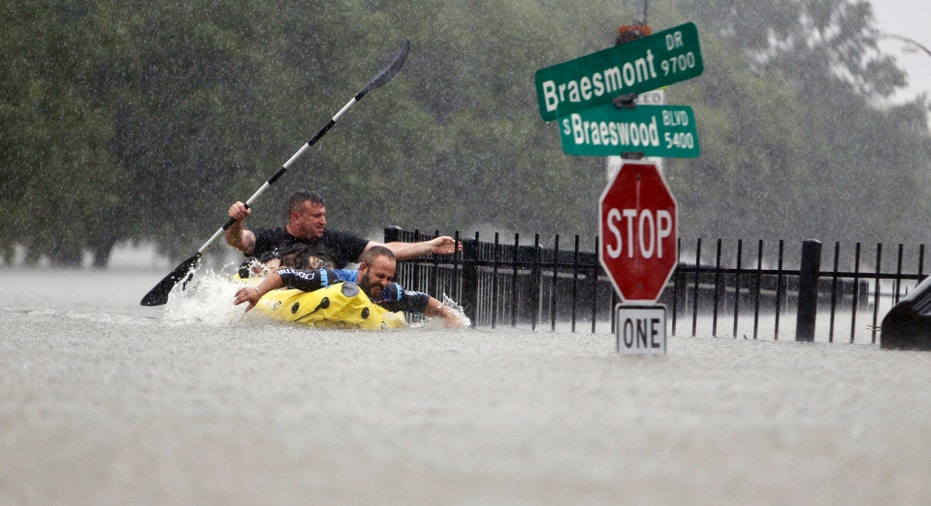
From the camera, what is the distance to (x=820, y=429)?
639cm

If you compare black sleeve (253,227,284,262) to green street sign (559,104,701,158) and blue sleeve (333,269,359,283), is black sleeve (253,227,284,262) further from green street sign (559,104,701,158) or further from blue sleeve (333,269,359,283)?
green street sign (559,104,701,158)

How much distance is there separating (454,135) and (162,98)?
9.49m

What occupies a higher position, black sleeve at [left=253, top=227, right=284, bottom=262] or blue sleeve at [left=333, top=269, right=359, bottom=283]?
black sleeve at [left=253, top=227, right=284, bottom=262]

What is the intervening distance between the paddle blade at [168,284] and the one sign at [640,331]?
8121 mm

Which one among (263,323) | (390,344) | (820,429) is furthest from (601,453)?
(263,323)

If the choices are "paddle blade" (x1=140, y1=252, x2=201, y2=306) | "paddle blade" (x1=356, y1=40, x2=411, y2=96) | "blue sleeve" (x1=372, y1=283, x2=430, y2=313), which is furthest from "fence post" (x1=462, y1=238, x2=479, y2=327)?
"paddle blade" (x1=140, y1=252, x2=201, y2=306)

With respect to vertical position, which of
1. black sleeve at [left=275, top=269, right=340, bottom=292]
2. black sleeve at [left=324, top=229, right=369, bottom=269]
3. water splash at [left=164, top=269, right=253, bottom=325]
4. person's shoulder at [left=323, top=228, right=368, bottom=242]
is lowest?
water splash at [left=164, top=269, right=253, bottom=325]

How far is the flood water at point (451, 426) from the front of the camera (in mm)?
4801

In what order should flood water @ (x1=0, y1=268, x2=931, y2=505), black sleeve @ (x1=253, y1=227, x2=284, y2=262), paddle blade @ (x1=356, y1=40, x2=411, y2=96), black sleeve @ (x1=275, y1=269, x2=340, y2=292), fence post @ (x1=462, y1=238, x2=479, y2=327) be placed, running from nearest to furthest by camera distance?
flood water @ (x1=0, y1=268, x2=931, y2=505)
black sleeve @ (x1=275, y1=269, x2=340, y2=292)
black sleeve @ (x1=253, y1=227, x2=284, y2=262)
fence post @ (x1=462, y1=238, x2=479, y2=327)
paddle blade @ (x1=356, y1=40, x2=411, y2=96)

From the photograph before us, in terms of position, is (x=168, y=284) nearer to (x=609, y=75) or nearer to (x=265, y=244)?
(x=265, y=244)

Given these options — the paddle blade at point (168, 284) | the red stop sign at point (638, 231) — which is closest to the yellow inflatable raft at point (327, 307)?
the paddle blade at point (168, 284)

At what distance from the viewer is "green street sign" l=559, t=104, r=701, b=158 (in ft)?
34.1

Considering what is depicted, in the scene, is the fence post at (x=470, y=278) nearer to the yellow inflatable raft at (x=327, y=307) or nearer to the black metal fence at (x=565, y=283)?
the black metal fence at (x=565, y=283)

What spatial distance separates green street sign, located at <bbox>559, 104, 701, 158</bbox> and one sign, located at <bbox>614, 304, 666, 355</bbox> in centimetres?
114
